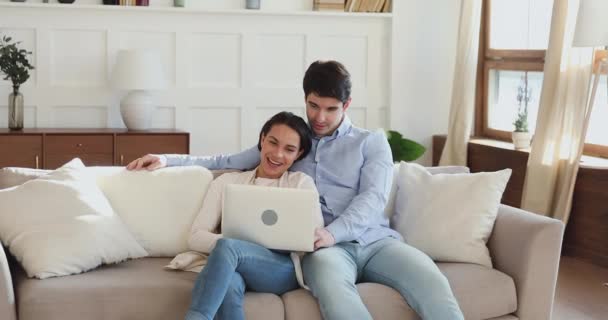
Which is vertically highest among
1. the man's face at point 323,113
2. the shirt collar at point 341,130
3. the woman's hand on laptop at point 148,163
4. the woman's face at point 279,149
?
the man's face at point 323,113

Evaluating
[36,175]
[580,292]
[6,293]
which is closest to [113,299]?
[6,293]

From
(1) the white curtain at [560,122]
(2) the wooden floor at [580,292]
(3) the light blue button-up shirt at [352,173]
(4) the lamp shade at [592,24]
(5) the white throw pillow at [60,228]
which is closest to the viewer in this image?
(5) the white throw pillow at [60,228]

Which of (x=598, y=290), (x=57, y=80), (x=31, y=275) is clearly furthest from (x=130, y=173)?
(x=57, y=80)

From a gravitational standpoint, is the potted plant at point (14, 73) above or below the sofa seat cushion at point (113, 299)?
above

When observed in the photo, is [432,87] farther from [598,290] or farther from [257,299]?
[257,299]

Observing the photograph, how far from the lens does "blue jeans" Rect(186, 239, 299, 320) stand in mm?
2904

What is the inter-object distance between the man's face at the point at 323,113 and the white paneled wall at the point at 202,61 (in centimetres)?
310

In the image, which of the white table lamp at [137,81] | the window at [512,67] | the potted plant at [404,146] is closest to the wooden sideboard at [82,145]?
the white table lamp at [137,81]

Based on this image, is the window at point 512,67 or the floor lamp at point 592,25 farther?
the window at point 512,67

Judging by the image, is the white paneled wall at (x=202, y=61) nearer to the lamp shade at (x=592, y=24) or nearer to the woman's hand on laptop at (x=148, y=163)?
the lamp shade at (x=592, y=24)

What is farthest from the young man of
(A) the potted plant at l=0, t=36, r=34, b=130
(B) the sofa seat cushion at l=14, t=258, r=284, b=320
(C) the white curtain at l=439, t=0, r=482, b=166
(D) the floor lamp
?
(C) the white curtain at l=439, t=0, r=482, b=166

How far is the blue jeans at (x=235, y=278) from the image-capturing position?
290cm

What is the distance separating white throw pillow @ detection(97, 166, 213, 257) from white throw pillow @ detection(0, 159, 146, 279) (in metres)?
0.09

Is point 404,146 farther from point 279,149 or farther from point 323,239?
point 323,239
